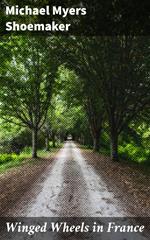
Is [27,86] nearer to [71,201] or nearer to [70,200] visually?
[70,200]

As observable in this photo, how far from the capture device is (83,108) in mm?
36875

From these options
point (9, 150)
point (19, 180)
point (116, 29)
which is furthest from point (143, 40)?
point (9, 150)

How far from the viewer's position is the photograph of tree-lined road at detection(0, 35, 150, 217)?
401 inches

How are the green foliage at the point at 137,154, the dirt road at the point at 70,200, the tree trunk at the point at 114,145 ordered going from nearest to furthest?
the dirt road at the point at 70,200 < the tree trunk at the point at 114,145 < the green foliage at the point at 137,154

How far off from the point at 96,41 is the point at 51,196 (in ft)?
35.2

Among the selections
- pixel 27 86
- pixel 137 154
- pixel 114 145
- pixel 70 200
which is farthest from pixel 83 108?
pixel 70 200

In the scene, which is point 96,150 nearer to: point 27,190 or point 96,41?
point 96,41

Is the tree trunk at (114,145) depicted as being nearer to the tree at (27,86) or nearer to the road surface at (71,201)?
the tree at (27,86)

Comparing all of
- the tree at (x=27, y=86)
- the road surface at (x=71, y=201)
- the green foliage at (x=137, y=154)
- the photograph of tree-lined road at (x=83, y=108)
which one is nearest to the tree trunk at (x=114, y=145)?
the photograph of tree-lined road at (x=83, y=108)

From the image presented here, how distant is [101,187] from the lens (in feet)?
41.3

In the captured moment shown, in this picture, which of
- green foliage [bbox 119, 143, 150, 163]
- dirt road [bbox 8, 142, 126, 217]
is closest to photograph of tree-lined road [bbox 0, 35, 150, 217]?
dirt road [bbox 8, 142, 126, 217]

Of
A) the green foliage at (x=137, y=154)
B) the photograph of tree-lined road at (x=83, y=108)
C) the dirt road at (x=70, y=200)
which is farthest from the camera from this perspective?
the green foliage at (x=137, y=154)

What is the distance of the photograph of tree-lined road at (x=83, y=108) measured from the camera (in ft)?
33.4

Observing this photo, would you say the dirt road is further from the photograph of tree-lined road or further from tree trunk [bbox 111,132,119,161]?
tree trunk [bbox 111,132,119,161]
